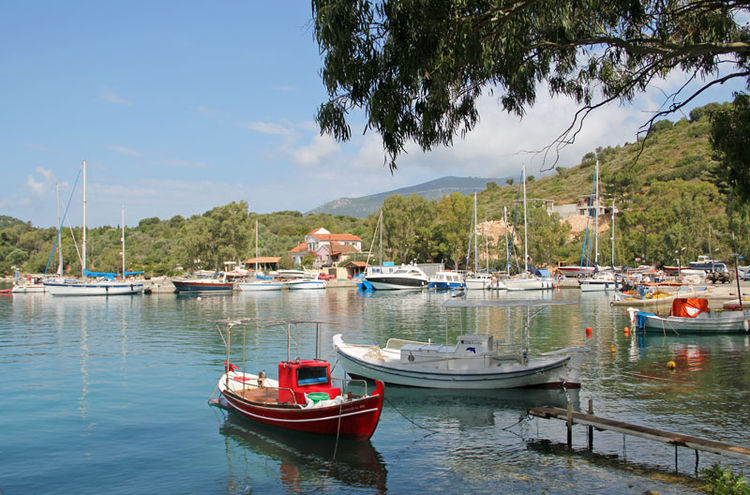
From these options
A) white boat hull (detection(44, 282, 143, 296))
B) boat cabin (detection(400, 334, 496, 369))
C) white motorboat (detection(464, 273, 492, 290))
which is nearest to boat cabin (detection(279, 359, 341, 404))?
boat cabin (detection(400, 334, 496, 369))

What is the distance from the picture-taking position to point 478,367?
22016mm

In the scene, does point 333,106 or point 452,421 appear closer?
point 333,106

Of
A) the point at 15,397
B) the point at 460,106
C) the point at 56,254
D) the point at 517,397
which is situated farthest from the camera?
the point at 56,254

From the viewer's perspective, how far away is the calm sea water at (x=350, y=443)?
14.1 m

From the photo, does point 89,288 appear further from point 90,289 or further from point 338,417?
point 338,417

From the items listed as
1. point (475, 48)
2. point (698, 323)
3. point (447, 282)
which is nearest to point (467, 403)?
point (475, 48)

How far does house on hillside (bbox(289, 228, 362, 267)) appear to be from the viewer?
126625mm

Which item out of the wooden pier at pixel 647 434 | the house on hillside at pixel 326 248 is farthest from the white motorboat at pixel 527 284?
the wooden pier at pixel 647 434

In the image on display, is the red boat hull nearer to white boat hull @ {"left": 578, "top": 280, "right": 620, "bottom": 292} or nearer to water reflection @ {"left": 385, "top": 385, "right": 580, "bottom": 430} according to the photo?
water reflection @ {"left": 385, "top": 385, "right": 580, "bottom": 430}

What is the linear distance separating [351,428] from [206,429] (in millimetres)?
5318

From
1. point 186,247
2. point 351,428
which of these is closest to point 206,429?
point 351,428

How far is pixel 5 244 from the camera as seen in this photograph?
138 meters

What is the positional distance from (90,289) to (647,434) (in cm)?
7979

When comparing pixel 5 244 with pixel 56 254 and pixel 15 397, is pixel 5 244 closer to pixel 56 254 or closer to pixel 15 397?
pixel 56 254
